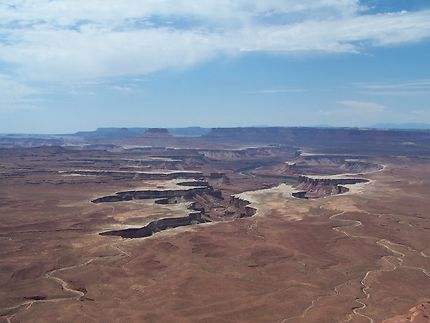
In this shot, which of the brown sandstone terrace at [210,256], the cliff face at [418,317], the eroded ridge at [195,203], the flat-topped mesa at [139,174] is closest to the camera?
the cliff face at [418,317]

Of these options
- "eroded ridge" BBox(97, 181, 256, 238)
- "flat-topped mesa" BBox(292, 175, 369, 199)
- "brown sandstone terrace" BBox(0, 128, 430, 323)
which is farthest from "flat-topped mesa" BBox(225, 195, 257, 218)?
"flat-topped mesa" BBox(292, 175, 369, 199)

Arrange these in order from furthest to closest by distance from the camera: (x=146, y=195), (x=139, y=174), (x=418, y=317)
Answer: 1. (x=139, y=174)
2. (x=146, y=195)
3. (x=418, y=317)

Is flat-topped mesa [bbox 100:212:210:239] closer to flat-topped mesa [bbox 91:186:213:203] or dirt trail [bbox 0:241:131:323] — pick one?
dirt trail [bbox 0:241:131:323]

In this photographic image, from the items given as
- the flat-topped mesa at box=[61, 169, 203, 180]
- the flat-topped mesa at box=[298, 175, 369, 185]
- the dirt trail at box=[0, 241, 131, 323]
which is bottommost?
the dirt trail at box=[0, 241, 131, 323]

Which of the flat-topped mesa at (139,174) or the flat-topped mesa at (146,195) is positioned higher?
the flat-topped mesa at (139,174)

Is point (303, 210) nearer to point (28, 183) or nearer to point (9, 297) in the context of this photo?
point (9, 297)

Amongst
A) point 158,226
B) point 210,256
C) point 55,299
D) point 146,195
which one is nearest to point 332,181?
point 146,195

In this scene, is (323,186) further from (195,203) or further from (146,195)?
(146,195)

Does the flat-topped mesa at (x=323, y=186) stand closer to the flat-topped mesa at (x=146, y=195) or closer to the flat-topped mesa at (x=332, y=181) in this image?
the flat-topped mesa at (x=332, y=181)

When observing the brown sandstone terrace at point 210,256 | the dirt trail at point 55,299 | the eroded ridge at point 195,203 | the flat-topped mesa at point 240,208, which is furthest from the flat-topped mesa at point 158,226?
the dirt trail at point 55,299

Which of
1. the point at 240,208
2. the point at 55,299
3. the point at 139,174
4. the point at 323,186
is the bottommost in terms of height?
the point at 240,208

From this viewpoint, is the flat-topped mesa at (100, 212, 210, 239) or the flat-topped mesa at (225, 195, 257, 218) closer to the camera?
the flat-topped mesa at (100, 212, 210, 239)
